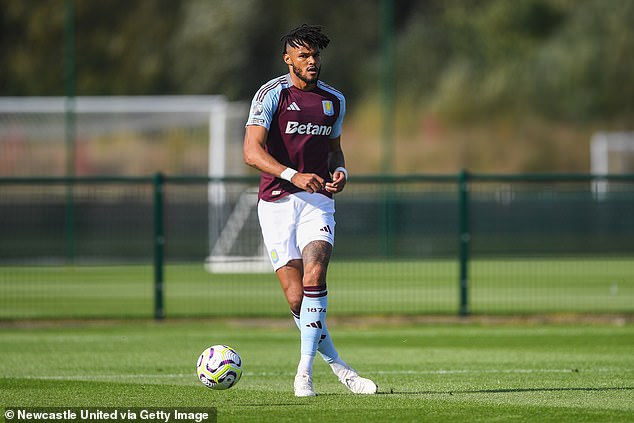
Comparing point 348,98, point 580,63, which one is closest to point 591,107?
point 580,63

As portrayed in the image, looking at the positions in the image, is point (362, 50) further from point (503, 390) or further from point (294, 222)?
point (294, 222)

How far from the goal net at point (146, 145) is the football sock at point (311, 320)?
34.6 ft

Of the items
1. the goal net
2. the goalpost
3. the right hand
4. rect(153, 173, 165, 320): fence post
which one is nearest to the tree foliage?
the goalpost

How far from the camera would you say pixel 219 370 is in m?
9.08

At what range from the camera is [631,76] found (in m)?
47.6

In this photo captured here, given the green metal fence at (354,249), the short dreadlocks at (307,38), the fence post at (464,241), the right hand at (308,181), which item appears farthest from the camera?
the green metal fence at (354,249)

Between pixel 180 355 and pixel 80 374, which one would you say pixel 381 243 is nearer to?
pixel 180 355

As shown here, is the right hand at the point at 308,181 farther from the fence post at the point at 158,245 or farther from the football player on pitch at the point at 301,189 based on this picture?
the fence post at the point at 158,245

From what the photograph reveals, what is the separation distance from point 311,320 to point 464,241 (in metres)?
8.13

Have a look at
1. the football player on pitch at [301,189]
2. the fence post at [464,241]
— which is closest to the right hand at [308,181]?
the football player on pitch at [301,189]

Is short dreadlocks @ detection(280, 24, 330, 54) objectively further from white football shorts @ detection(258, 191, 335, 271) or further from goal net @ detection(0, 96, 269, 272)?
goal net @ detection(0, 96, 269, 272)

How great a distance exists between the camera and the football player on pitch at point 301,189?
30.3 ft

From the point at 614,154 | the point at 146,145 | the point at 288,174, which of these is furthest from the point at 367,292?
the point at 614,154

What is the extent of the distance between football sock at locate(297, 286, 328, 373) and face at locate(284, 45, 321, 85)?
160 cm
